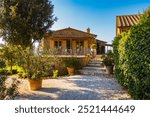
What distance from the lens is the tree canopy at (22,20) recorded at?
56.0 feet

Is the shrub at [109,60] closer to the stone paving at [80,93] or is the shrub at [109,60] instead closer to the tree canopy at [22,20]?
the stone paving at [80,93]

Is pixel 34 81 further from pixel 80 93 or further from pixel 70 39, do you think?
pixel 70 39

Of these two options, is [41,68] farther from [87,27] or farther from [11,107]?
[87,27]

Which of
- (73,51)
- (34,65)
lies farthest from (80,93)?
(73,51)

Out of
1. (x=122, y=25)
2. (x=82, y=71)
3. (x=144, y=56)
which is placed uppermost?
(x=122, y=25)

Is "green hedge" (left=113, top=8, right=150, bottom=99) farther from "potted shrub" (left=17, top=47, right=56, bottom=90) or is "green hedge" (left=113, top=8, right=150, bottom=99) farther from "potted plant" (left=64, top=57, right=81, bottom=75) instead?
"potted plant" (left=64, top=57, right=81, bottom=75)

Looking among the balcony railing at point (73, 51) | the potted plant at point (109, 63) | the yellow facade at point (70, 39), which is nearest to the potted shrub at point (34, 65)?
the potted plant at point (109, 63)

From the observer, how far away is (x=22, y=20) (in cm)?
1694

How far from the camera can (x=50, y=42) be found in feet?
125

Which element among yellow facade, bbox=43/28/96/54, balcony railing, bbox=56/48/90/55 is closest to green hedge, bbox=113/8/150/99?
balcony railing, bbox=56/48/90/55

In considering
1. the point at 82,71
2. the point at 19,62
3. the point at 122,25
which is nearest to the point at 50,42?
the point at 122,25

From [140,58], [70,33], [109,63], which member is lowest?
[109,63]

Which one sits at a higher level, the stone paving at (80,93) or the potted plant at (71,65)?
the potted plant at (71,65)

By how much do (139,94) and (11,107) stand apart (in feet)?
13.5
